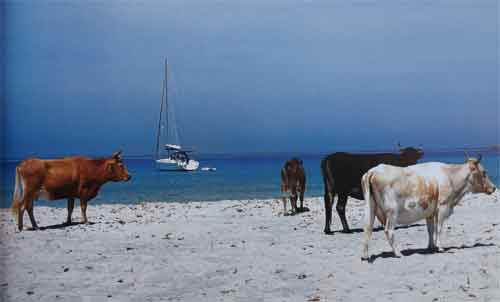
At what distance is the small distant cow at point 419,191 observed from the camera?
5.00 meters

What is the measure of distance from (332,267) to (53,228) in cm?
427

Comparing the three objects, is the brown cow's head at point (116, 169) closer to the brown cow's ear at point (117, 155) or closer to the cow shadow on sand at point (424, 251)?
the brown cow's ear at point (117, 155)

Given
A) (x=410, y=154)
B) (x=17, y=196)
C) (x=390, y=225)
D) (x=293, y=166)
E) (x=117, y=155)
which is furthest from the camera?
(x=293, y=166)

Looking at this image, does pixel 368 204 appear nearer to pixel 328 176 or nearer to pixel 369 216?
pixel 369 216

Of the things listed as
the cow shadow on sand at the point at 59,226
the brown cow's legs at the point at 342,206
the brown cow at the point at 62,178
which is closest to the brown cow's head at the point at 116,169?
the brown cow at the point at 62,178

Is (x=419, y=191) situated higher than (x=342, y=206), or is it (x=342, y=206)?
(x=419, y=191)

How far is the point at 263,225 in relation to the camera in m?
7.64

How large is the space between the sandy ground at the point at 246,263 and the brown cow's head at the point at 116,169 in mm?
799

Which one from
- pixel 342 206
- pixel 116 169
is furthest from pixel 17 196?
pixel 342 206

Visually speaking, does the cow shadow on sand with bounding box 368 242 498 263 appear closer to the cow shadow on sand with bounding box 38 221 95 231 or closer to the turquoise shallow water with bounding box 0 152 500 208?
the cow shadow on sand with bounding box 38 221 95 231

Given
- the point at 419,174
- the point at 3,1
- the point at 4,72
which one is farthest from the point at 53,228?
the point at 419,174

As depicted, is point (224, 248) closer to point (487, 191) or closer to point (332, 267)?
point (332, 267)

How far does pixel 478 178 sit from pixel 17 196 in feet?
18.1

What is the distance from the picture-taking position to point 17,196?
7340mm
